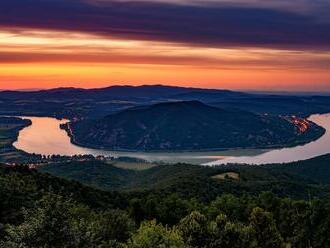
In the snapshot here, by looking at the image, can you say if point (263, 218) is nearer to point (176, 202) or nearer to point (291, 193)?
point (176, 202)

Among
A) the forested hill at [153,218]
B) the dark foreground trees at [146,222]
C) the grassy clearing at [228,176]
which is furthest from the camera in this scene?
the grassy clearing at [228,176]

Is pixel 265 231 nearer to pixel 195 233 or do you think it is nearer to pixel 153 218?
pixel 195 233

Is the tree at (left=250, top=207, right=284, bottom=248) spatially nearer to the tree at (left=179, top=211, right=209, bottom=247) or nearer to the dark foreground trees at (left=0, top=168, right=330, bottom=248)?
the dark foreground trees at (left=0, top=168, right=330, bottom=248)

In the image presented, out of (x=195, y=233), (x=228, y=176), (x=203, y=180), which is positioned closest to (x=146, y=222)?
(x=195, y=233)

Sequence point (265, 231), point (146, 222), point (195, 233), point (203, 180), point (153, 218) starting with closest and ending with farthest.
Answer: point (195, 233) → point (146, 222) → point (265, 231) → point (153, 218) → point (203, 180)

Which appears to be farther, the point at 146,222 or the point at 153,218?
the point at 153,218

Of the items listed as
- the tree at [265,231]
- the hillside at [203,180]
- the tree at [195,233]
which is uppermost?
the tree at [195,233]

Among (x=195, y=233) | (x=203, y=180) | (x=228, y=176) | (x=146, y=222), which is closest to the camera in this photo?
(x=195, y=233)

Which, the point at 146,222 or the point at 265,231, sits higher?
the point at 146,222

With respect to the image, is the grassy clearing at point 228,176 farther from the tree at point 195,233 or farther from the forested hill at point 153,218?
the tree at point 195,233

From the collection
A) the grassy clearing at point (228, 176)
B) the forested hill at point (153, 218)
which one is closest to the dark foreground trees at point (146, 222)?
the forested hill at point (153, 218)

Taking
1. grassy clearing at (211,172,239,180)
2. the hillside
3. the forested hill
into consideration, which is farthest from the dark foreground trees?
grassy clearing at (211,172,239,180)
